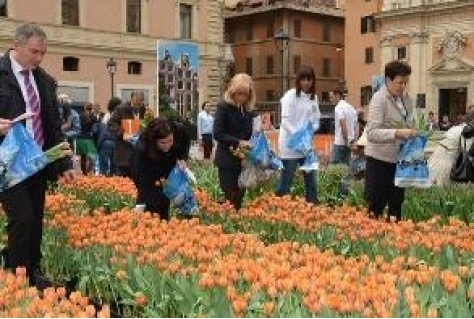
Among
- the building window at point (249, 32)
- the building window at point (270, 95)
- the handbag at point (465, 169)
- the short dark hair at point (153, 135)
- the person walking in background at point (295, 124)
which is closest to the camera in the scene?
the short dark hair at point (153, 135)

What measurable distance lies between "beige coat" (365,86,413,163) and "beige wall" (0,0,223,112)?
102 ft

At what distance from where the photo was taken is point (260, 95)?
65.6 metres

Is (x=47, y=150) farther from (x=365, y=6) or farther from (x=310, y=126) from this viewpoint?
(x=365, y=6)

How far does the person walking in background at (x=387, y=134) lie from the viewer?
7.25m

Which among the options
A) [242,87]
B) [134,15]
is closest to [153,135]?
[242,87]

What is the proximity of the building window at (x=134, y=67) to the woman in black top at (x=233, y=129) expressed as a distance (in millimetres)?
34726

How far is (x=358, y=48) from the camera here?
58.4 m

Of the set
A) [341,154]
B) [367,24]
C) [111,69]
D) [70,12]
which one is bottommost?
[341,154]

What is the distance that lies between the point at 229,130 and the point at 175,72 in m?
8.27

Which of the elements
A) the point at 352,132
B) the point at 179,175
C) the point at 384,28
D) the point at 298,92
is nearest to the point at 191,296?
the point at 179,175

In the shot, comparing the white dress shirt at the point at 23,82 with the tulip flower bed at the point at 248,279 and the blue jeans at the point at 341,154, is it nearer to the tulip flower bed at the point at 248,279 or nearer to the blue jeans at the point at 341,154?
the tulip flower bed at the point at 248,279

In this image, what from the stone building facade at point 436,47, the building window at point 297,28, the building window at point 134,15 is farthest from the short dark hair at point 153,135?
the building window at point 297,28

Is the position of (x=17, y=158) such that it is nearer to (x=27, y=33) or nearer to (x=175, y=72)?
(x=27, y=33)

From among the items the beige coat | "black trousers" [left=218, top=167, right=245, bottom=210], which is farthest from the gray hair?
"black trousers" [left=218, top=167, right=245, bottom=210]
